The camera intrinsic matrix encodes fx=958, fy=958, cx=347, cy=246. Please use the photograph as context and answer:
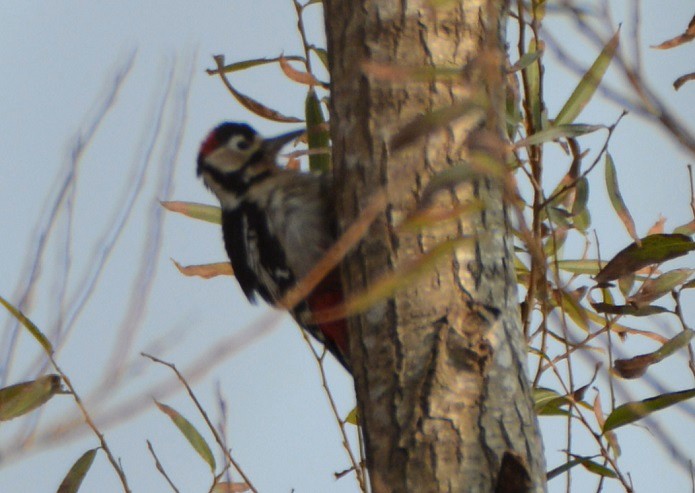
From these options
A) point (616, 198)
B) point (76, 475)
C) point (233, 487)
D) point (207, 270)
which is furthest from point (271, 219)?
point (616, 198)

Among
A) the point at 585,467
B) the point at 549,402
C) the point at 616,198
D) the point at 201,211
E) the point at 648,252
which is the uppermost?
the point at 201,211

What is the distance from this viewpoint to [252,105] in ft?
10.3

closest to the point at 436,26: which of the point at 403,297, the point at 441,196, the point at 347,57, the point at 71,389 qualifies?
the point at 347,57

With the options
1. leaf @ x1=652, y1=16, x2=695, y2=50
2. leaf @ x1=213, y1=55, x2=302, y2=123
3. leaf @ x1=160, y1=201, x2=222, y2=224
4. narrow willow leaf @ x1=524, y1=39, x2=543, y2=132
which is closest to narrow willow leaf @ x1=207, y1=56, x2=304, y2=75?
leaf @ x1=213, y1=55, x2=302, y2=123

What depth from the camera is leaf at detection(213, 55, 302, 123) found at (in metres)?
3.01

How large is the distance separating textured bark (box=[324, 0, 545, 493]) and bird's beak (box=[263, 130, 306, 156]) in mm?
953

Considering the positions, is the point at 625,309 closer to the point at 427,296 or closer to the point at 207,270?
the point at 427,296

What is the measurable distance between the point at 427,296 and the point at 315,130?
1115 mm

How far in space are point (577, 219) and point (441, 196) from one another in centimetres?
92

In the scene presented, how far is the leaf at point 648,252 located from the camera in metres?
2.54

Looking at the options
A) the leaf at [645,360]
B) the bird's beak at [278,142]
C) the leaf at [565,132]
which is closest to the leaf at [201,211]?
the bird's beak at [278,142]

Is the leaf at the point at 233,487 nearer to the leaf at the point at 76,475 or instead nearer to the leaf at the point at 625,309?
the leaf at the point at 76,475

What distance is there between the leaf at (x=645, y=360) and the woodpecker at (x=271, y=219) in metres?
0.88

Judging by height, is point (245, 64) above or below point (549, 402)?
above
